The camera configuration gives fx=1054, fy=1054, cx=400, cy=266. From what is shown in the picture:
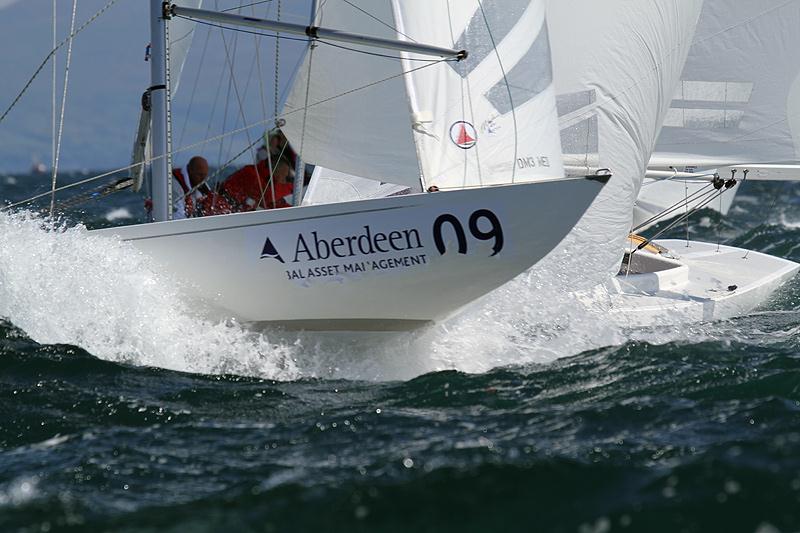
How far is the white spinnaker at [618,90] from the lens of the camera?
21.6 feet

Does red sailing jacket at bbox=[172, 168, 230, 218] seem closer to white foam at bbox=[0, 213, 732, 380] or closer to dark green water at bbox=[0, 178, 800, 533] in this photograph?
white foam at bbox=[0, 213, 732, 380]

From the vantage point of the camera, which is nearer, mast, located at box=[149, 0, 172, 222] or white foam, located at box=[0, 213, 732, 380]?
white foam, located at box=[0, 213, 732, 380]

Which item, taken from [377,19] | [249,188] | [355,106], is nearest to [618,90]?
[377,19]

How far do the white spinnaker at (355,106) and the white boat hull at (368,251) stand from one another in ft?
1.73

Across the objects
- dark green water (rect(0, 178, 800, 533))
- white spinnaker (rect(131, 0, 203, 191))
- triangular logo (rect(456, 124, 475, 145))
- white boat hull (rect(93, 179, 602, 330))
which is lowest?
dark green water (rect(0, 178, 800, 533))

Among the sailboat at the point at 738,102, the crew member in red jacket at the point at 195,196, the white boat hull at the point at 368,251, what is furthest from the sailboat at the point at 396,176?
the sailboat at the point at 738,102

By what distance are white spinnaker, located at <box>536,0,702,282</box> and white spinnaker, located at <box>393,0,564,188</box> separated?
81 cm

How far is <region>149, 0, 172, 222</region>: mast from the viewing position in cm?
560

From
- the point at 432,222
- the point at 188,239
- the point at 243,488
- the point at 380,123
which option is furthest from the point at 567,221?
the point at 243,488

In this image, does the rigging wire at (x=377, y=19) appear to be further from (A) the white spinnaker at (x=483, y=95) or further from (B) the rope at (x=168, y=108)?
(B) the rope at (x=168, y=108)

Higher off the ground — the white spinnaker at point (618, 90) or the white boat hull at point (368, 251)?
the white spinnaker at point (618, 90)

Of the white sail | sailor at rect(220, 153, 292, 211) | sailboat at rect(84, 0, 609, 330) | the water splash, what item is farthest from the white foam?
the white sail

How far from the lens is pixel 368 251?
201 inches

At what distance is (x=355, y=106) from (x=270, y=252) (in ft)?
3.16
